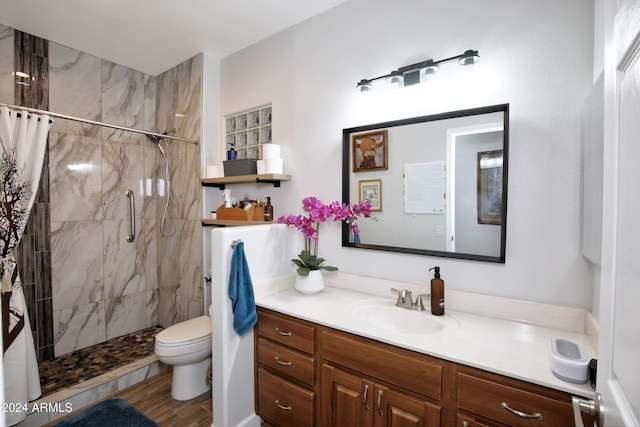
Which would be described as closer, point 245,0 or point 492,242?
point 492,242

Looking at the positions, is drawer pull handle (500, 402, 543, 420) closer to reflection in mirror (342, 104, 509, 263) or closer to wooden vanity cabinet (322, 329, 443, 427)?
wooden vanity cabinet (322, 329, 443, 427)

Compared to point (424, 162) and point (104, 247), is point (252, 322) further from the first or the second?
point (104, 247)

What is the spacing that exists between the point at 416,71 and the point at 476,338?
142 cm

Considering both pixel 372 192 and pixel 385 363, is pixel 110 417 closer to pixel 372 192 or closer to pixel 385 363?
pixel 385 363

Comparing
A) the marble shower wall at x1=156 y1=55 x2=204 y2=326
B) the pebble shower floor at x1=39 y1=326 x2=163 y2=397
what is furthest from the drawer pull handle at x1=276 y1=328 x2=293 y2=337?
the pebble shower floor at x1=39 y1=326 x2=163 y2=397

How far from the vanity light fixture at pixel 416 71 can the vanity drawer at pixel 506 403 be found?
147cm

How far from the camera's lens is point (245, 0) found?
2037mm

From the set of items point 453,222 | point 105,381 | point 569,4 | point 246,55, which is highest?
point 246,55

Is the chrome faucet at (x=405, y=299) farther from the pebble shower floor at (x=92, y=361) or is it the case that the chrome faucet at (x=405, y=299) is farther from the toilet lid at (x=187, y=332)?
the pebble shower floor at (x=92, y=361)

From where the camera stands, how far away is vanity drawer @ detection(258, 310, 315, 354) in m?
1.58

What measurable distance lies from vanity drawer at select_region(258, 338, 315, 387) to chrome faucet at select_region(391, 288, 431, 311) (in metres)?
0.58

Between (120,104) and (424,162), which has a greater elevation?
(120,104)

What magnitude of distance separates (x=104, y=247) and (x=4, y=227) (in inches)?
42.3

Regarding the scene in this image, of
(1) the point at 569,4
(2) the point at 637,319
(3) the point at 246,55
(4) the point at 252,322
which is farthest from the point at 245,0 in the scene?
(2) the point at 637,319
